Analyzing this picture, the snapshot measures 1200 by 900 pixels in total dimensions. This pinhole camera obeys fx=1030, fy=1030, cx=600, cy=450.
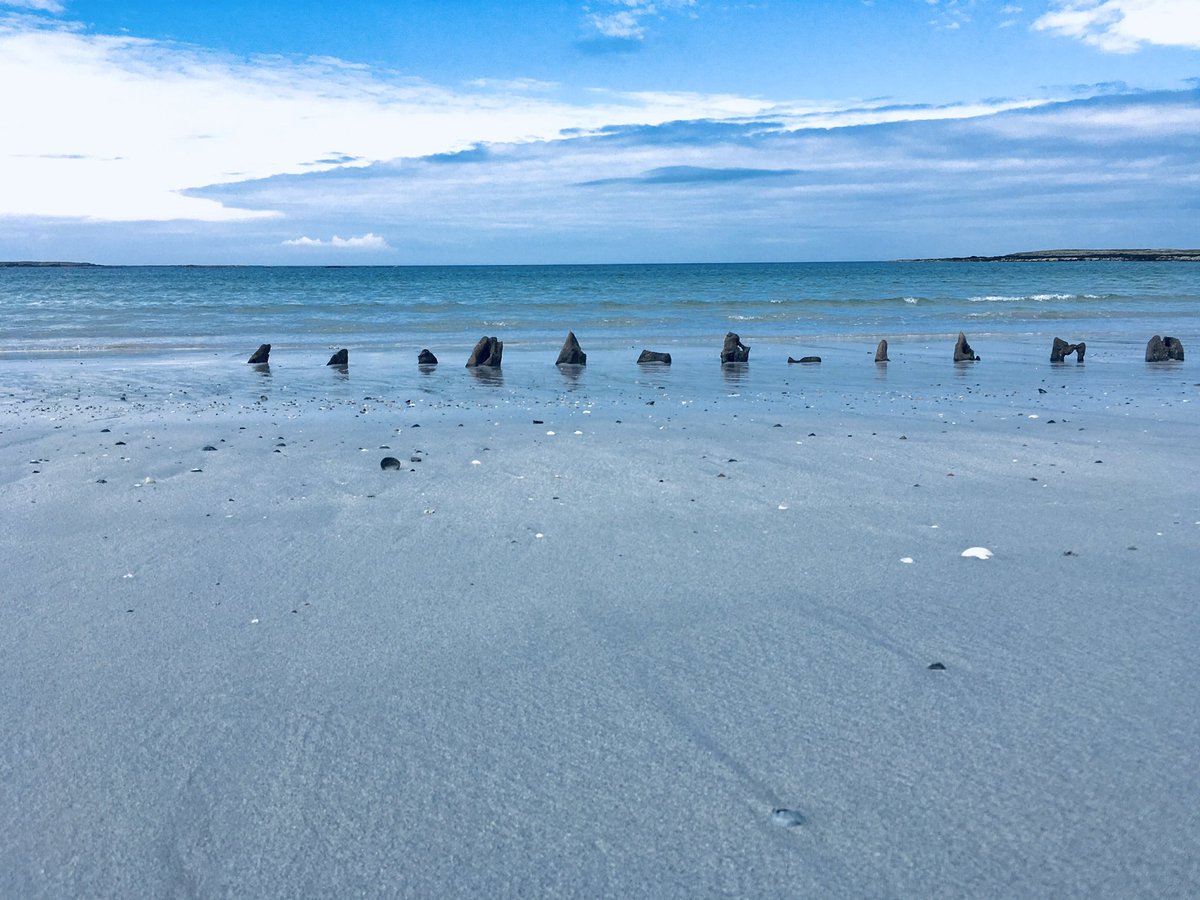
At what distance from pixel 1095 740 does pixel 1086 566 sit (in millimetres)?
2158

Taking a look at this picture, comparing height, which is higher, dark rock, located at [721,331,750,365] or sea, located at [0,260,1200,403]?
dark rock, located at [721,331,750,365]

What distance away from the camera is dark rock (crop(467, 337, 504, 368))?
16.7 meters

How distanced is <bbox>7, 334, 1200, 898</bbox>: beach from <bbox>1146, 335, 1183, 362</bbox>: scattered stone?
9536 mm

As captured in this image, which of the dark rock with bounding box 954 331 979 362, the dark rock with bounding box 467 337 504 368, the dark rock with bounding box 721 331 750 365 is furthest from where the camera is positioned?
the dark rock with bounding box 954 331 979 362

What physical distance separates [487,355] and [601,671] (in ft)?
42.9

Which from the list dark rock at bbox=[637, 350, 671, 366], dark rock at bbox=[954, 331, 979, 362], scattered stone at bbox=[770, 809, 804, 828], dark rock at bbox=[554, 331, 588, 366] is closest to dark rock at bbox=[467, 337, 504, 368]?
dark rock at bbox=[554, 331, 588, 366]

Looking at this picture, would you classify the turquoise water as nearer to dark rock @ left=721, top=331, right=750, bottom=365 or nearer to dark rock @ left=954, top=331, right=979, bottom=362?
dark rock @ left=721, top=331, right=750, bottom=365

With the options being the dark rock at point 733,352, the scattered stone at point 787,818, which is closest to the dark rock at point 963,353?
the dark rock at point 733,352

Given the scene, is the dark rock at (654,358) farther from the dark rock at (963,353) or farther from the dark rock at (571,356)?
the dark rock at (963,353)

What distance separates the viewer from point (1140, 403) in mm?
11898

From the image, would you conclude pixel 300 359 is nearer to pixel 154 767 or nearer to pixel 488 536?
pixel 488 536

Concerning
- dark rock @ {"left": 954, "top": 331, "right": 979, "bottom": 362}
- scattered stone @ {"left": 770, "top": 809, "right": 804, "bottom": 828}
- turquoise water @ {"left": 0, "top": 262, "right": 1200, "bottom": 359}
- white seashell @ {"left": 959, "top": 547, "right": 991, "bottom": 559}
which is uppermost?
scattered stone @ {"left": 770, "top": 809, "right": 804, "bottom": 828}

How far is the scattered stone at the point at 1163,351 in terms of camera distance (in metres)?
17.4

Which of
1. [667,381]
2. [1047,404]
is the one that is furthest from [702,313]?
[1047,404]
